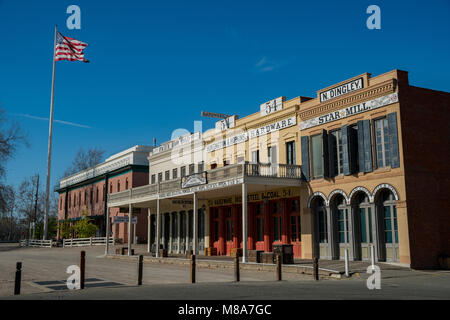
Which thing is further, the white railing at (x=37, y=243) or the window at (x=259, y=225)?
the white railing at (x=37, y=243)

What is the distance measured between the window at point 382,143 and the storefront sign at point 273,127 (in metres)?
5.22

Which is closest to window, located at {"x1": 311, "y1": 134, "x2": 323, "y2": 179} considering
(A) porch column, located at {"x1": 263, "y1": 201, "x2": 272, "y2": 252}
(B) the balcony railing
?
(B) the balcony railing

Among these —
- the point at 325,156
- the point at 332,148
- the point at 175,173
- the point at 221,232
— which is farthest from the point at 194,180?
the point at 175,173

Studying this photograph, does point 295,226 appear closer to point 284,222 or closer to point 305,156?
point 284,222

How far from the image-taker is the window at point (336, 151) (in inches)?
858

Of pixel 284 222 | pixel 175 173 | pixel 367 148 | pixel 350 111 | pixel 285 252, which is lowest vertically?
pixel 285 252

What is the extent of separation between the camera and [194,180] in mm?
26609

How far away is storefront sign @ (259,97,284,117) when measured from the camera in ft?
83.5

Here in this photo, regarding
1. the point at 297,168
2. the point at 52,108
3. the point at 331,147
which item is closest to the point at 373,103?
the point at 331,147

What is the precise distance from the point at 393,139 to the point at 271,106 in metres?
8.55

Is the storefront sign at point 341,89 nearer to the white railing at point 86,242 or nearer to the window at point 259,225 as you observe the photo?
the window at point 259,225

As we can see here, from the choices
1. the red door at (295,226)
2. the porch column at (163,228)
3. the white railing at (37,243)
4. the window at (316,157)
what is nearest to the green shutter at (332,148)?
the window at (316,157)

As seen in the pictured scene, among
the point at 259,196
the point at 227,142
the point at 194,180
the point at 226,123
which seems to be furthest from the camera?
the point at 226,123
